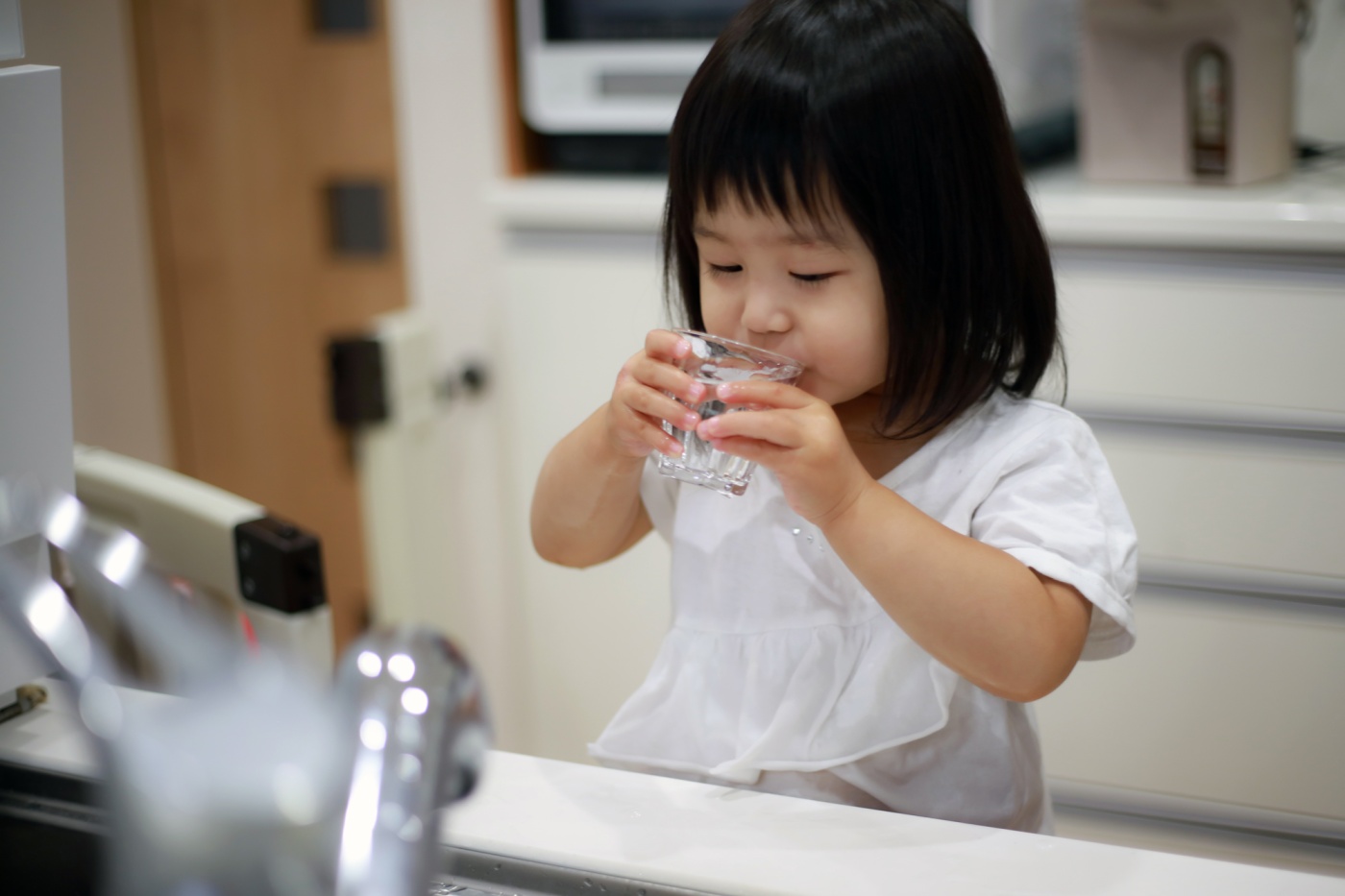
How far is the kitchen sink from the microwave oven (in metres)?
0.98

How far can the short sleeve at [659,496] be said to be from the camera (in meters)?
0.78

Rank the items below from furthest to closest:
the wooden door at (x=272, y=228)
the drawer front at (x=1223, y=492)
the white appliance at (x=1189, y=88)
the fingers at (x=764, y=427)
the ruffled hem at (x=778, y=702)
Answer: the wooden door at (x=272, y=228) < the white appliance at (x=1189, y=88) < the drawer front at (x=1223, y=492) < the ruffled hem at (x=778, y=702) < the fingers at (x=764, y=427)

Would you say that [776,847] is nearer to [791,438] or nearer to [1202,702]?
[791,438]

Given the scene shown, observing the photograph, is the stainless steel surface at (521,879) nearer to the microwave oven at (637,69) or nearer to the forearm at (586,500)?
the forearm at (586,500)

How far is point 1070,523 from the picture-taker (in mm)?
630

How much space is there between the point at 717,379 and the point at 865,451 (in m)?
0.15

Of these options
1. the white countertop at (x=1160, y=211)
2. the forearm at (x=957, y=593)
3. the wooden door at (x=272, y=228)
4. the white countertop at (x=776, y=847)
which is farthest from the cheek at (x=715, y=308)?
the wooden door at (x=272, y=228)

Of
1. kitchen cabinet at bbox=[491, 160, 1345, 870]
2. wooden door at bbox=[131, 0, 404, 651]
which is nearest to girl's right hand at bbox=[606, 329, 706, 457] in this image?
kitchen cabinet at bbox=[491, 160, 1345, 870]

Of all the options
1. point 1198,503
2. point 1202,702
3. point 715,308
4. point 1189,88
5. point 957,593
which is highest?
point 1189,88

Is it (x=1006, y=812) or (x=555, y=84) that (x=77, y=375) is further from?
(x=1006, y=812)

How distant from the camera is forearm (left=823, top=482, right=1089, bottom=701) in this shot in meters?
0.60

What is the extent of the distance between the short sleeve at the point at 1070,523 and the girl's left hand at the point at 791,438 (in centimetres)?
9

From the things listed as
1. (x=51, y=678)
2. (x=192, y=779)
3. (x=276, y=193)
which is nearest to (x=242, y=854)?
(x=192, y=779)

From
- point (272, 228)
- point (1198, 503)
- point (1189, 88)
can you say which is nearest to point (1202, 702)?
point (1198, 503)
